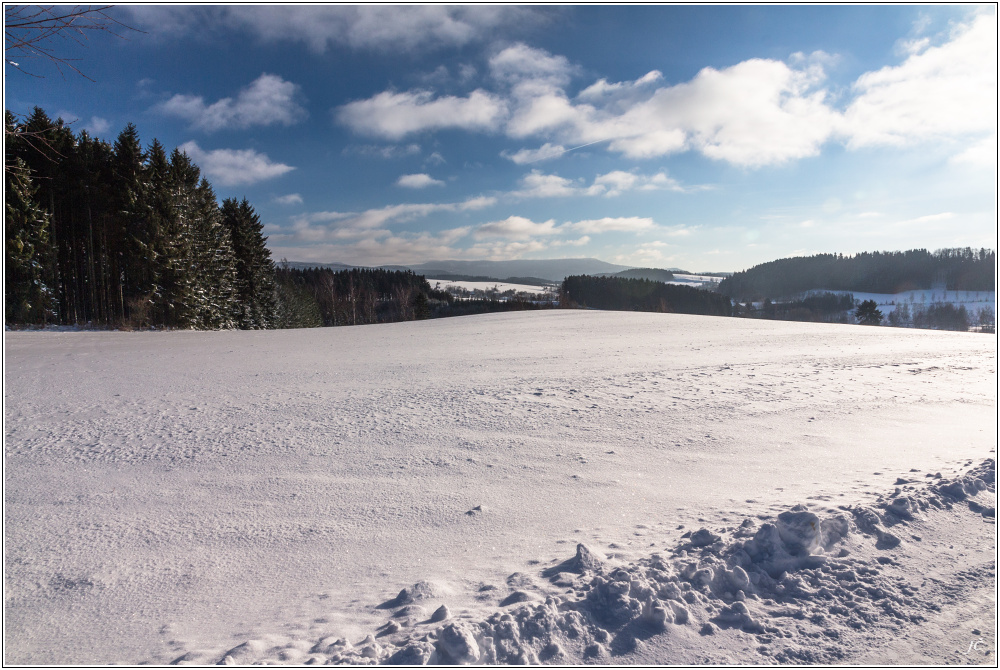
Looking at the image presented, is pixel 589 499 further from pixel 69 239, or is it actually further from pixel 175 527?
pixel 69 239

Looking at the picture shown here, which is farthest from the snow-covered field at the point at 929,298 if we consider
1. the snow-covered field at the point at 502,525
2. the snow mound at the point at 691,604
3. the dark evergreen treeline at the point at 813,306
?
the snow mound at the point at 691,604

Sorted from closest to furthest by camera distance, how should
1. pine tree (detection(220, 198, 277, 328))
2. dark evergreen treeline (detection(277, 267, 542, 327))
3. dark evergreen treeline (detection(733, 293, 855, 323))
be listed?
pine tree (detection(220, 198, 277, 328)), dark evergreen treeline (detection(277, 267, 542, 327)), dark evergreen treeline (detection(733, 293, 855, 323))

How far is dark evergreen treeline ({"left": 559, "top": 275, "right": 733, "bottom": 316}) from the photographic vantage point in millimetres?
50781

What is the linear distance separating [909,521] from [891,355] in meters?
8.11

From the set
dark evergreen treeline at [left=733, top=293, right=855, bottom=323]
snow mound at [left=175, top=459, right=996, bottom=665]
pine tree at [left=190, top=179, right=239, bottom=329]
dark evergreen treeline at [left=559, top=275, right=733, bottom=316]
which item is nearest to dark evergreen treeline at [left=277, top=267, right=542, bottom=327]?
dark evergreen treeline at [left=559, top=275, right=733, bottom=316]

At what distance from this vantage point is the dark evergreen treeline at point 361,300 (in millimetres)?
46344

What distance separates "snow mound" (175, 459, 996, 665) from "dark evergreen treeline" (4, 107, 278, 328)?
23261mm

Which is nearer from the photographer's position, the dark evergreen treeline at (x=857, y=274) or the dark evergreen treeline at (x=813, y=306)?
the dark evergreen treeline at (x=813, y=306)

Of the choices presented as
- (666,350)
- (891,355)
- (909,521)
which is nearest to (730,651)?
(909,521)

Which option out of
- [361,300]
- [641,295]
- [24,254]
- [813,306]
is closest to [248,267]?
[24,254]

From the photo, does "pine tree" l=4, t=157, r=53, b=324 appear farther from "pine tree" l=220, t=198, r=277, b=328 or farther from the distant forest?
"pine tree" l=220, t=198, r=277, b=328

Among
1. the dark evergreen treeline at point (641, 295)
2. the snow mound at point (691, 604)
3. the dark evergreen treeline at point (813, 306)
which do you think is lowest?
the snow mound at point (691, 604)

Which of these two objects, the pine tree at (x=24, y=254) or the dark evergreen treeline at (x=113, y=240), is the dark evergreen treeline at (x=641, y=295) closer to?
the dark evergreen treeline at (x=113, y=240)

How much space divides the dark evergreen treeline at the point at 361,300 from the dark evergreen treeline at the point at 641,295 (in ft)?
32.8
